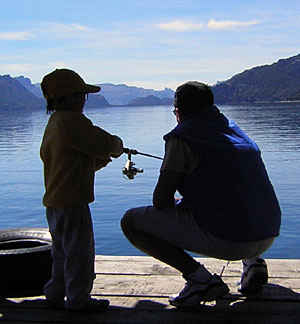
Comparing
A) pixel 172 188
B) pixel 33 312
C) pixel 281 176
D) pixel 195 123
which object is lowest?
pixel 281 176

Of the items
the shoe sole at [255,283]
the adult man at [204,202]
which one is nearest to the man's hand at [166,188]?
the adult man at [204,202]

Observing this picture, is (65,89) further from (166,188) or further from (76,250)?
(76,250)

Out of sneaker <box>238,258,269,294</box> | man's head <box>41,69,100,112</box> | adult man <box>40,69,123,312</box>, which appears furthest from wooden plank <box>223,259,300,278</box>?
man's head <box>41,69,100,112</box>

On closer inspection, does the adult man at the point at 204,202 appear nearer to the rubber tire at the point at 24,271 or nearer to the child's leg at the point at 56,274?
the child's leg at the point at 56,274

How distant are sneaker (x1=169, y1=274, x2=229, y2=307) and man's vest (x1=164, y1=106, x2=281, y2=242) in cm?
35

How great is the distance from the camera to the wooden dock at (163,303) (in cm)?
344

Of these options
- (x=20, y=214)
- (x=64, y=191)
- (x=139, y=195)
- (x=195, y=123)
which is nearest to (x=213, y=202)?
(x=195, y=123)

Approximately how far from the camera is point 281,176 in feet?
66.7

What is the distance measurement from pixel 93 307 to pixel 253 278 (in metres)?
1.03

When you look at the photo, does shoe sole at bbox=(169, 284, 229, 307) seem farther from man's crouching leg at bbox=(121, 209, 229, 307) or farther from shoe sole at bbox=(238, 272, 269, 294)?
shoe sole at bbox=(238, 272, 269, 294)

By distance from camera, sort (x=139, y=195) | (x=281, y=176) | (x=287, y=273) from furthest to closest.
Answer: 1. (x=281, y=176)
2. (x=139, y=195)
3. (x=287, y=273)

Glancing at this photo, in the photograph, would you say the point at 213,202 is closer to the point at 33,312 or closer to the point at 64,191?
the point at 64,191

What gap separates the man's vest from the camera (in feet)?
11.1

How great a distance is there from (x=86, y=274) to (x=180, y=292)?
1.93ft
